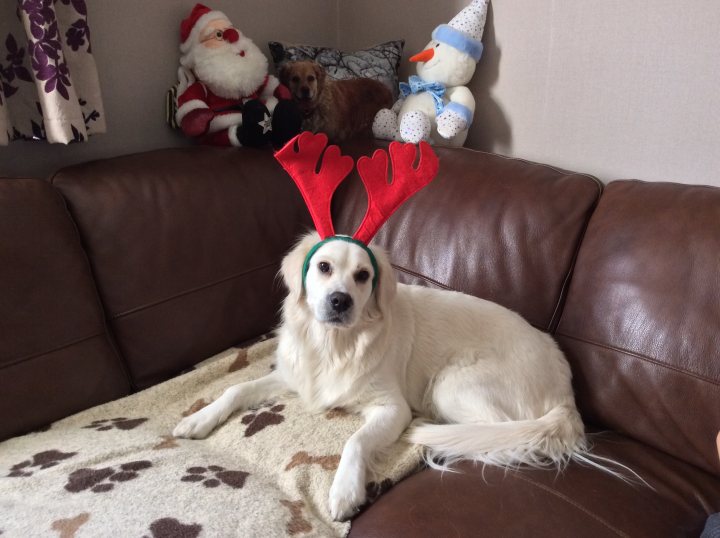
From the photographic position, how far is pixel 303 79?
1885mm

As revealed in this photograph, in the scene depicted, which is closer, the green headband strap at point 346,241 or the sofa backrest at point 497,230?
the green headband strap at point 346,241

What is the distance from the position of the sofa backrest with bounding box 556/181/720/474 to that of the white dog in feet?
0.36

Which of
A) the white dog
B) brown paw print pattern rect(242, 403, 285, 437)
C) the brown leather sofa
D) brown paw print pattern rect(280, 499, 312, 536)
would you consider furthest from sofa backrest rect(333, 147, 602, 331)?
brown paw print pattern rect(280, 499, 312, 536)

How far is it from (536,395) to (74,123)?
1.34 meters

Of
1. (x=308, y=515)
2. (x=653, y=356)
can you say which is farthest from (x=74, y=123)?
(x=653, y=356)

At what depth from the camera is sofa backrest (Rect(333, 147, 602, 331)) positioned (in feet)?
4.80

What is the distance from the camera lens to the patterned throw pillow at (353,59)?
199cm

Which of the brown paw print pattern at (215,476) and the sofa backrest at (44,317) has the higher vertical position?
the sofa backrest at (44,317)

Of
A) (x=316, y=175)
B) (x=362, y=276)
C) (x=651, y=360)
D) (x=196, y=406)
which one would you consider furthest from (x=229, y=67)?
(x=651, y=360)

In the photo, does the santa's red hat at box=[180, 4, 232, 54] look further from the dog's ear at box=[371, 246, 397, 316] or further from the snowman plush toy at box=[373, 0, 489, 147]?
the dog's ear at box=[371, 246, 397, 316]

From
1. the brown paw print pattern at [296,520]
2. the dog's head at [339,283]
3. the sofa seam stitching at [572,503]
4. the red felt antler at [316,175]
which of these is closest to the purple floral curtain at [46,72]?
the red felt antler at [316,175]

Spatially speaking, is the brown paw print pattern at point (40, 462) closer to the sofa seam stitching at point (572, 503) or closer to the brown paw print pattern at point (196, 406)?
the brown paw print pattern at point (196, 406)

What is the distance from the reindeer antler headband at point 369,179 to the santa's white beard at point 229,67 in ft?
1.93

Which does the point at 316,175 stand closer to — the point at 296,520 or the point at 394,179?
the point at 394,179
